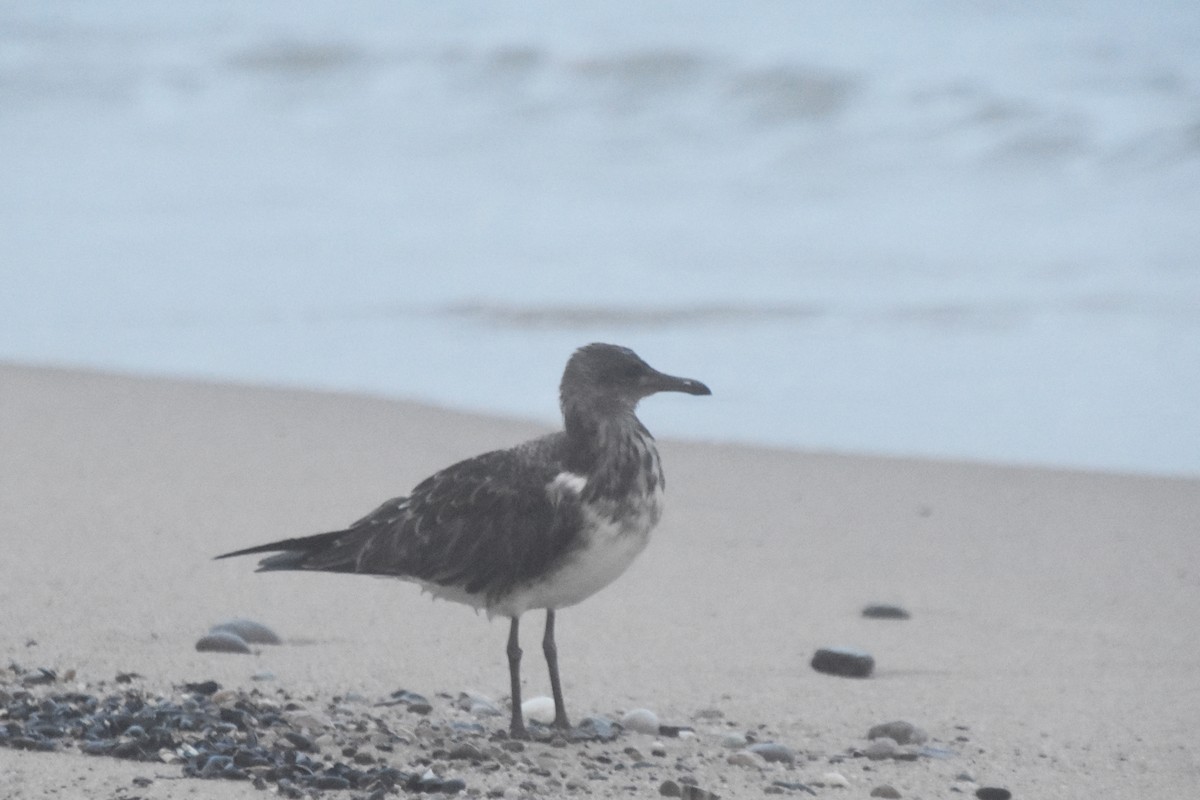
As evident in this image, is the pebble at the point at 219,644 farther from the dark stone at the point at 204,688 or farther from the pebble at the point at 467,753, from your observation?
the pebble at the point at 467,753

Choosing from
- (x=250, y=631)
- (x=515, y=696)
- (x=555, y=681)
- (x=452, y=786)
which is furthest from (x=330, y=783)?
(x=250, y=631)

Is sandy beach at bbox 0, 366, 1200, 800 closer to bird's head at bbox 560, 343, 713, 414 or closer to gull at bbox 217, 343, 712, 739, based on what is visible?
gull at bbox 217, 343, 712, 739

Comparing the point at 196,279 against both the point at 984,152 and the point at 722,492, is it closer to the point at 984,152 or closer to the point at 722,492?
the point at 722,492

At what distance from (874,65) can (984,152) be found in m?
2.28

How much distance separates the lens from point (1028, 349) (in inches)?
374

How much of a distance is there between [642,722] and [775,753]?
0.37 m

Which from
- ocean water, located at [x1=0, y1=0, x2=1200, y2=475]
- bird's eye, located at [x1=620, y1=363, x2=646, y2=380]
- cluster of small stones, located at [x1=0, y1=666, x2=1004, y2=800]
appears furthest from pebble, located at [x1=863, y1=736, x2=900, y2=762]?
ocean water, located at [x1=0, y1=0, x2=1200, y2=475]

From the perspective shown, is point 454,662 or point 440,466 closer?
point 454,662

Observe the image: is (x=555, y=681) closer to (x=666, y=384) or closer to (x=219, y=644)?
(x=666, y=384)

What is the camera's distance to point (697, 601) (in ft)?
18.5

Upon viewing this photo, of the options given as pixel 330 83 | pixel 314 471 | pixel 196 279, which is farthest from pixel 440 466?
pixel 330 83

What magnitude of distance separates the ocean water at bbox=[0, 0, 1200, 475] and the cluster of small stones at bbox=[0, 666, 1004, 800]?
357 centimetres

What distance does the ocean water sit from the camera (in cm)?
891

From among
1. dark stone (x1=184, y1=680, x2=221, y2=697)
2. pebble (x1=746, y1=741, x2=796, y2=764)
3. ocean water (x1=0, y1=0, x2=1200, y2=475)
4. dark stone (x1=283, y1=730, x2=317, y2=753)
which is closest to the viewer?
dark stone (x1=283, y1=730, x2=317, y2=753)
